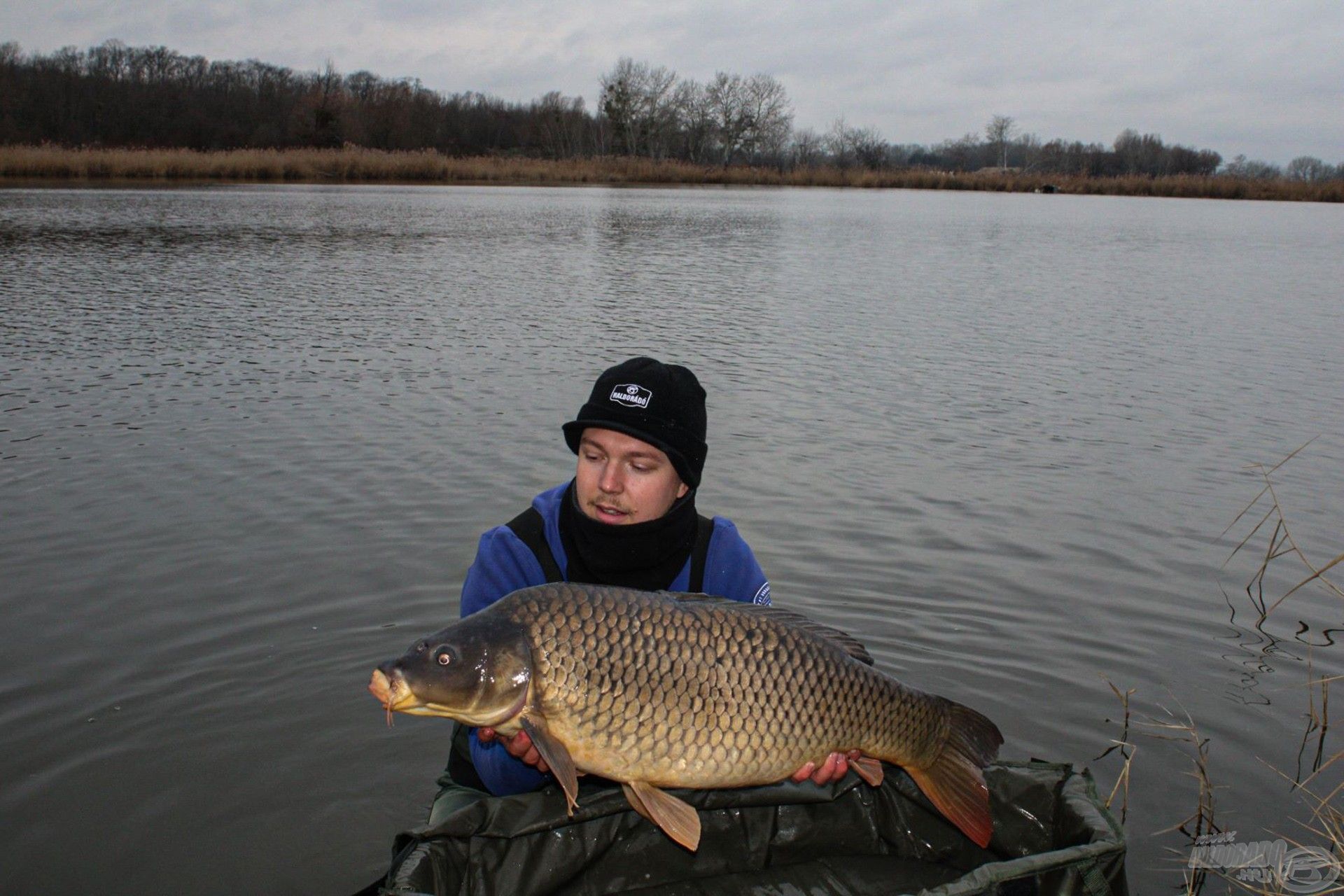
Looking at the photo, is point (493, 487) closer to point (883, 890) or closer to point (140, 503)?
point (140, 503)

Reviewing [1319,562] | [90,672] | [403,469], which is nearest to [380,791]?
[90,672]

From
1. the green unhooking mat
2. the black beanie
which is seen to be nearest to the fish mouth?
the green unhooking mat

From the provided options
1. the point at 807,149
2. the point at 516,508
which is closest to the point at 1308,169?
the point at 807,149

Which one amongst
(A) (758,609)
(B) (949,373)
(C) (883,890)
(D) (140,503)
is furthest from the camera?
(B) (949,373)

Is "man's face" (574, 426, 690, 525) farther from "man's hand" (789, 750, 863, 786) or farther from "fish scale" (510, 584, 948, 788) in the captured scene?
"man's hand" (789, 750, 863, 786)

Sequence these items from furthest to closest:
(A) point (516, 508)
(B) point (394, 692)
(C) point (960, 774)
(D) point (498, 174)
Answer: (D) point (498, 174), (A) point (516, 508), (C) point (960, 774), (B) point (394, 692)

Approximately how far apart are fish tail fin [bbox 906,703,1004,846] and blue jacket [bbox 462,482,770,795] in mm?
519

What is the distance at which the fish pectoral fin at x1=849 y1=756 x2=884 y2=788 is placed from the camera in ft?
7.20

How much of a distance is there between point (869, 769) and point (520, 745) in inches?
28.2

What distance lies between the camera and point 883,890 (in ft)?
7.86

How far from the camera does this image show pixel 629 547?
2.42m

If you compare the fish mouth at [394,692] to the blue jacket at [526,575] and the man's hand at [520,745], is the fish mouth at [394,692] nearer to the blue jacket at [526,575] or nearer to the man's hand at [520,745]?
the man's hand at [520,745]

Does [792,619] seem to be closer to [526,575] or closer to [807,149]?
[526,575]

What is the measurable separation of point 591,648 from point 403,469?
13.6 ft
